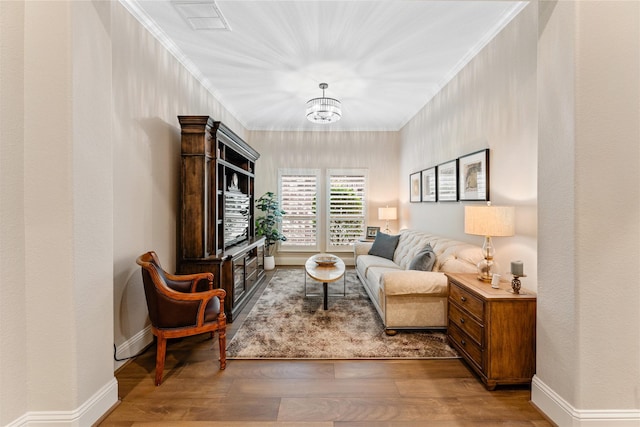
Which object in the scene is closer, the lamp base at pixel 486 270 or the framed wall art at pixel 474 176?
the lamp base at pixel 486 270

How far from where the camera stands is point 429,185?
4.56 metres

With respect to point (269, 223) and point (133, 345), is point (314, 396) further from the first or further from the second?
point (269, 223)

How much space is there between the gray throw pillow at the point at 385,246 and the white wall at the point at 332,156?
1546 mm

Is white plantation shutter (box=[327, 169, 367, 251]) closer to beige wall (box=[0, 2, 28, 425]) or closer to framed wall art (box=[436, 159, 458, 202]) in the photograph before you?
framed wall art (box=[436, 159, 458, 202])

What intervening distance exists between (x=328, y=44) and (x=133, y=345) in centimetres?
364

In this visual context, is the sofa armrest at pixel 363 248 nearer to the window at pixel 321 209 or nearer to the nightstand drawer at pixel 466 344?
the window at pixel 321 209

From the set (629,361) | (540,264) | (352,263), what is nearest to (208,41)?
(540,264)

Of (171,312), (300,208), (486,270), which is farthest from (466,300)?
(300,208)

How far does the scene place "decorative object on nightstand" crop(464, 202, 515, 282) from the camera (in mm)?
2301

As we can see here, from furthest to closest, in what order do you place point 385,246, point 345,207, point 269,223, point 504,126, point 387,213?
point 345,207, point 269,223, point 387,213, point 385,246, point 504,126

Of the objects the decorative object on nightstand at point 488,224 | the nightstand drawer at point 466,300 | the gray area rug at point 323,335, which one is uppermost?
the decorative object on nightstand at point 488,224

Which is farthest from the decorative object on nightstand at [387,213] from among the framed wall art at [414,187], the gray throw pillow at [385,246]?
the gray throw pillow at [385,246]

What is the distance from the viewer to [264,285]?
4.78 metres

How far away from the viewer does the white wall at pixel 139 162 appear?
7.85 feet
